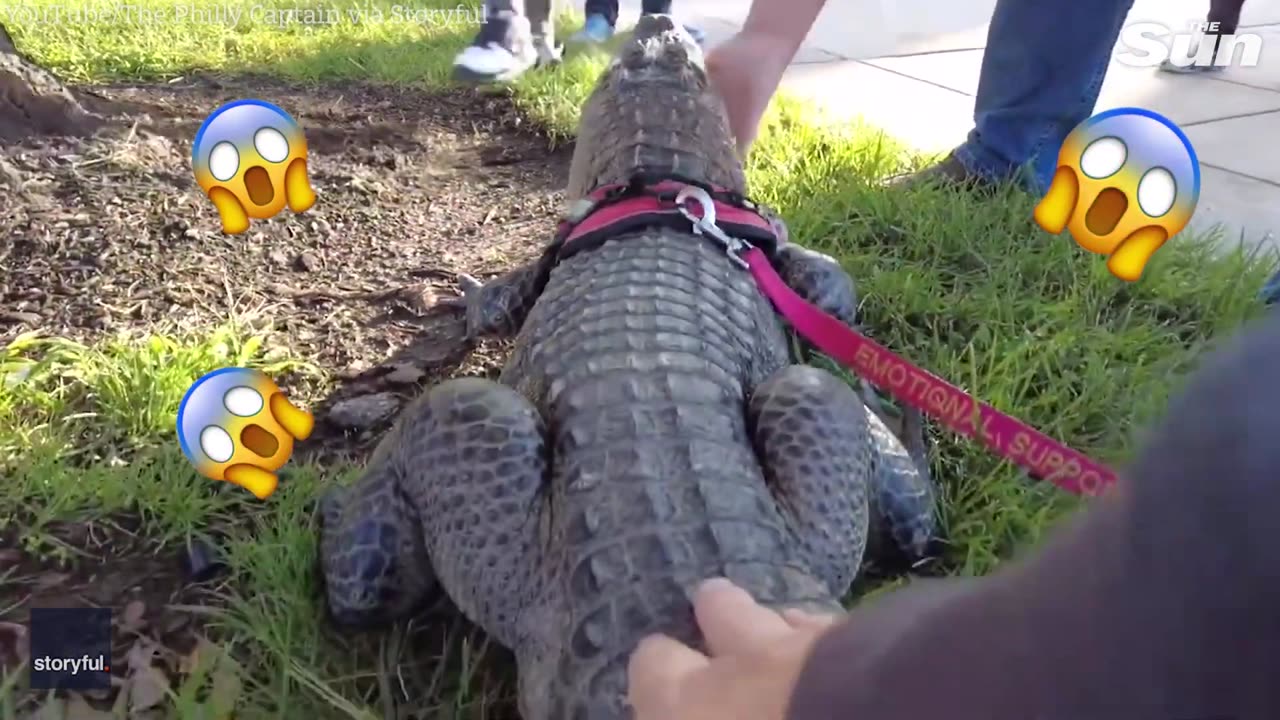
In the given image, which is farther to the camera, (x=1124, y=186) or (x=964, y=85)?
(x=964, y=85)

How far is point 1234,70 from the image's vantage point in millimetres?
3926

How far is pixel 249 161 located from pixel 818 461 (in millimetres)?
979

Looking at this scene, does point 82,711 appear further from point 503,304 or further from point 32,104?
point 32,104

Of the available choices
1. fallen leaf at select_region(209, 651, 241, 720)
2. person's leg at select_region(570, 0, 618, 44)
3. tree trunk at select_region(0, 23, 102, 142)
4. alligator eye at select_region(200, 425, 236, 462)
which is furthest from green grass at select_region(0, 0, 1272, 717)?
person's leg at select_region(570, 0, 618, 44)

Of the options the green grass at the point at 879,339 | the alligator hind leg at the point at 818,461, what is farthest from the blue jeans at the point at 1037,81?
the alligator hind leg at the point at 818,461

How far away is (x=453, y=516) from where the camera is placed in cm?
130

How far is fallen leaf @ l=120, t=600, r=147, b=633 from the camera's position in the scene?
1409 mm

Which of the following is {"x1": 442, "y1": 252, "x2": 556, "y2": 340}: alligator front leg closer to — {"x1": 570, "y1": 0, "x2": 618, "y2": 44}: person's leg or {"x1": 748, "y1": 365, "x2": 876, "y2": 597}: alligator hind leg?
{"x1": 748, "y1": 365, "x2": 876, "y2": 597}: alligator hind leg

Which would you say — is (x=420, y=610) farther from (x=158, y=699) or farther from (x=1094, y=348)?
(x=1094, y=348)

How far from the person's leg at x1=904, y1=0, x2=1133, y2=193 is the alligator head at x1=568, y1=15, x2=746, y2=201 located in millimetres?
731

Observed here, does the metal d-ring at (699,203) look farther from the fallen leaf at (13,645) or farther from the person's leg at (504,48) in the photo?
the person's leg at (504,48)

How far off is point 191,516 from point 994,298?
153 cm

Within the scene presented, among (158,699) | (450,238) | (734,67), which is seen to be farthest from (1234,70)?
(158,699)

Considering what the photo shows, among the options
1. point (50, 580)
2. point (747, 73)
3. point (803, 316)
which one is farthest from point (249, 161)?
point (747, 73)
